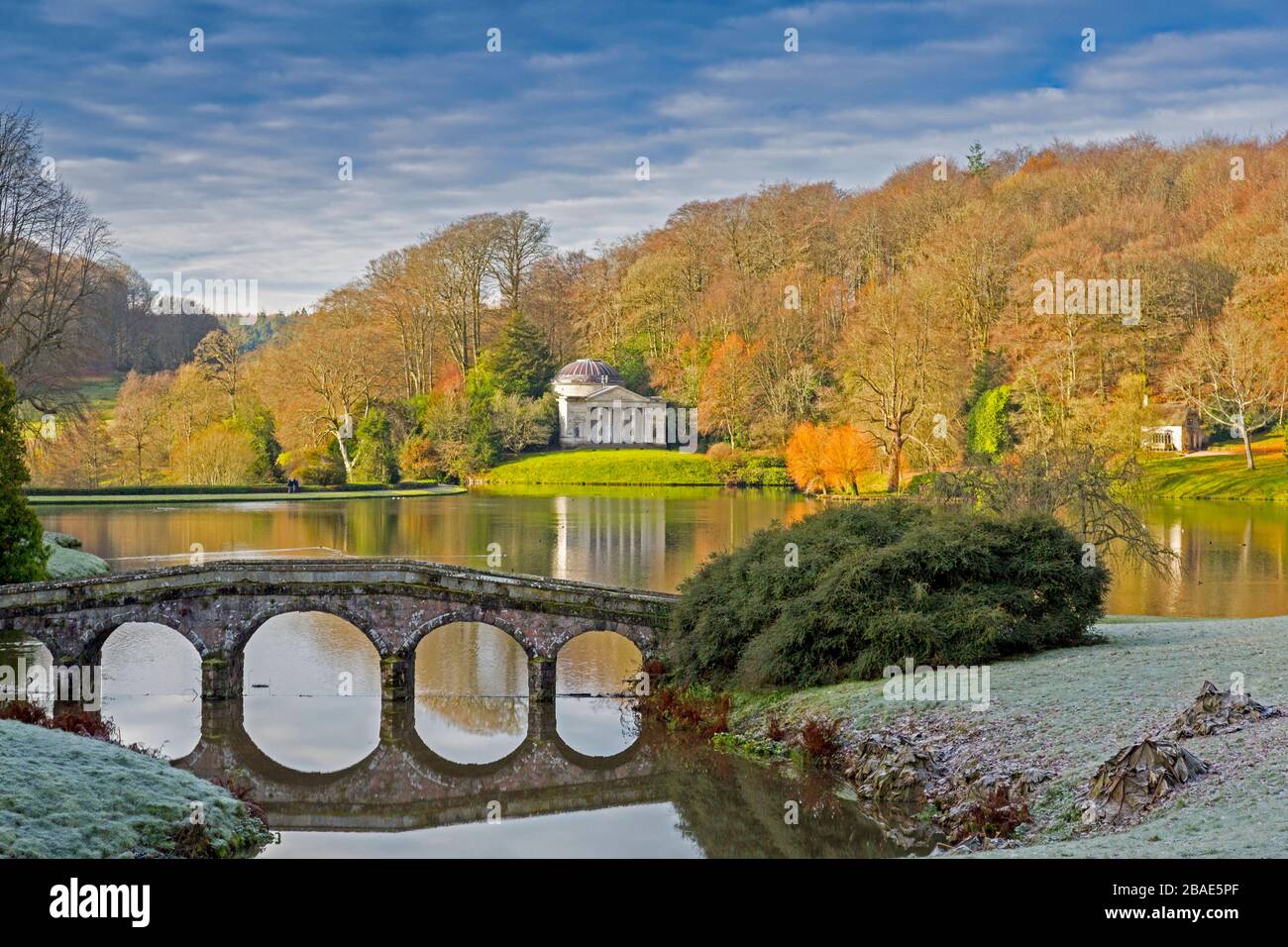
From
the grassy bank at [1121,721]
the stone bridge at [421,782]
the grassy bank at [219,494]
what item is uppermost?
the grassy bank at [219,494]

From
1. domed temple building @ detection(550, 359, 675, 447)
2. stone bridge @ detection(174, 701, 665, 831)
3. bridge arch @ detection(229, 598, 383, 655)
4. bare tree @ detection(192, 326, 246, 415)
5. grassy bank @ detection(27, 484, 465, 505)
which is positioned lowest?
stone bridge @ detection(174, 701, 665, 831)

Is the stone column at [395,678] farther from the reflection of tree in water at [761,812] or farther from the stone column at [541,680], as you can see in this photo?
the reflection of tree in water at [761,812]

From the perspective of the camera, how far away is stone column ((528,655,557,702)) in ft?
92.2

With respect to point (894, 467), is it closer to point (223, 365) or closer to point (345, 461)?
point (345, 461)

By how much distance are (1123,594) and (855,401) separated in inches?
1704

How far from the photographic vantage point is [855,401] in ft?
268

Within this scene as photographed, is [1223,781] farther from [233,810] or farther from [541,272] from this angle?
[541,272]

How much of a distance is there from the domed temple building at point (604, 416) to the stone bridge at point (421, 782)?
275 ft

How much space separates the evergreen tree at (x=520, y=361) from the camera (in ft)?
358

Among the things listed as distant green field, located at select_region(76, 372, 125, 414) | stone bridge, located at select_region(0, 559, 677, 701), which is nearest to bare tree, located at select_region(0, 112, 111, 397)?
stone bridge, located at select_region(0, 559, 677, 701)

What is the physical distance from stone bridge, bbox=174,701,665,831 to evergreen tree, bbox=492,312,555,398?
83687mm

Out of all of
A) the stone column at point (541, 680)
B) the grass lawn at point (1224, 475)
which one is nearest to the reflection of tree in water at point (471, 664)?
the stone column at point (541, 680)

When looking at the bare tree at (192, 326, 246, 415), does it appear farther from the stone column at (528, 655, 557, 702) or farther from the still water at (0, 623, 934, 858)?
the stone column at (528, 655, 557, 702)
